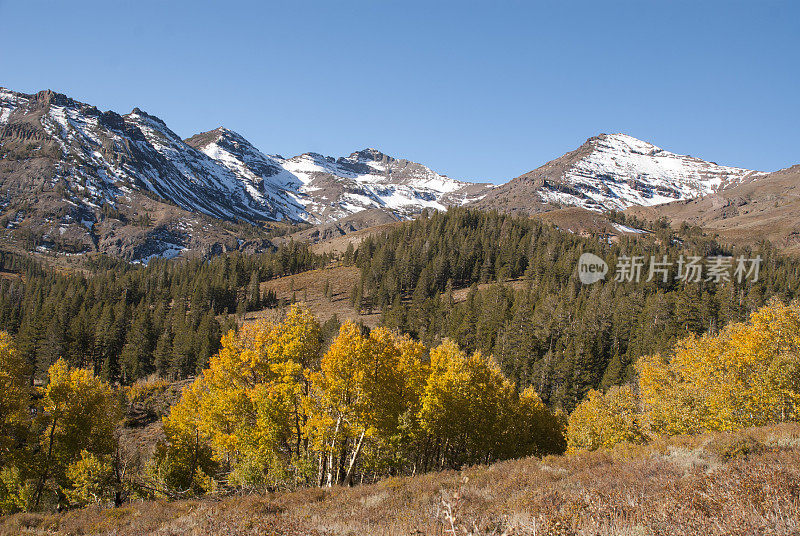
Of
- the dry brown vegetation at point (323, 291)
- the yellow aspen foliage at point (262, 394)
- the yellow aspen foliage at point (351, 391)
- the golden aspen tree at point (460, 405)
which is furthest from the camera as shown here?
the dry brown vegetation at point (323, 291)

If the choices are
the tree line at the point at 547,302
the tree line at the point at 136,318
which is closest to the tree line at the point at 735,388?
the tree line at the point at 547,302

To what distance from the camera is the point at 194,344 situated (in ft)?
293

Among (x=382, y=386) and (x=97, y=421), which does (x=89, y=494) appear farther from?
(x=382, y=386)

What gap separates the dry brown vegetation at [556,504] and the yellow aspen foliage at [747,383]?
7292 mm

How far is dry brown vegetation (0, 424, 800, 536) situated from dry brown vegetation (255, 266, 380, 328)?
101902 millimetres

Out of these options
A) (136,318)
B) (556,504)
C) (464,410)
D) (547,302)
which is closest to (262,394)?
(556,504)

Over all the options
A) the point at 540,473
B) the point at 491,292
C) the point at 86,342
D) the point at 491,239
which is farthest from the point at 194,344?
the point at 491,239

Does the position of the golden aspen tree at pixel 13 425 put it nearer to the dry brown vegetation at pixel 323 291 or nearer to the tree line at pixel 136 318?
the tree line at pixel 136 318

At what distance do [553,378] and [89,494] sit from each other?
244 ft

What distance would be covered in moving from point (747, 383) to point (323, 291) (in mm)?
133363

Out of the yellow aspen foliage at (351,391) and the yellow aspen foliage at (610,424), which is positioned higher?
the yellow aspen foliage at (351,391)

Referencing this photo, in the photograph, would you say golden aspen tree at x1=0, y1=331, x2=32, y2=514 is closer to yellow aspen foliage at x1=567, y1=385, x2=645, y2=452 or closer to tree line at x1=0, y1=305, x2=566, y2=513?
tree line at x1=0, y1=305, x2=566, y2=513

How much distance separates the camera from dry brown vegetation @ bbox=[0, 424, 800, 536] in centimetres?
762

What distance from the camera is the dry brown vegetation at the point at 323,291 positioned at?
127m
